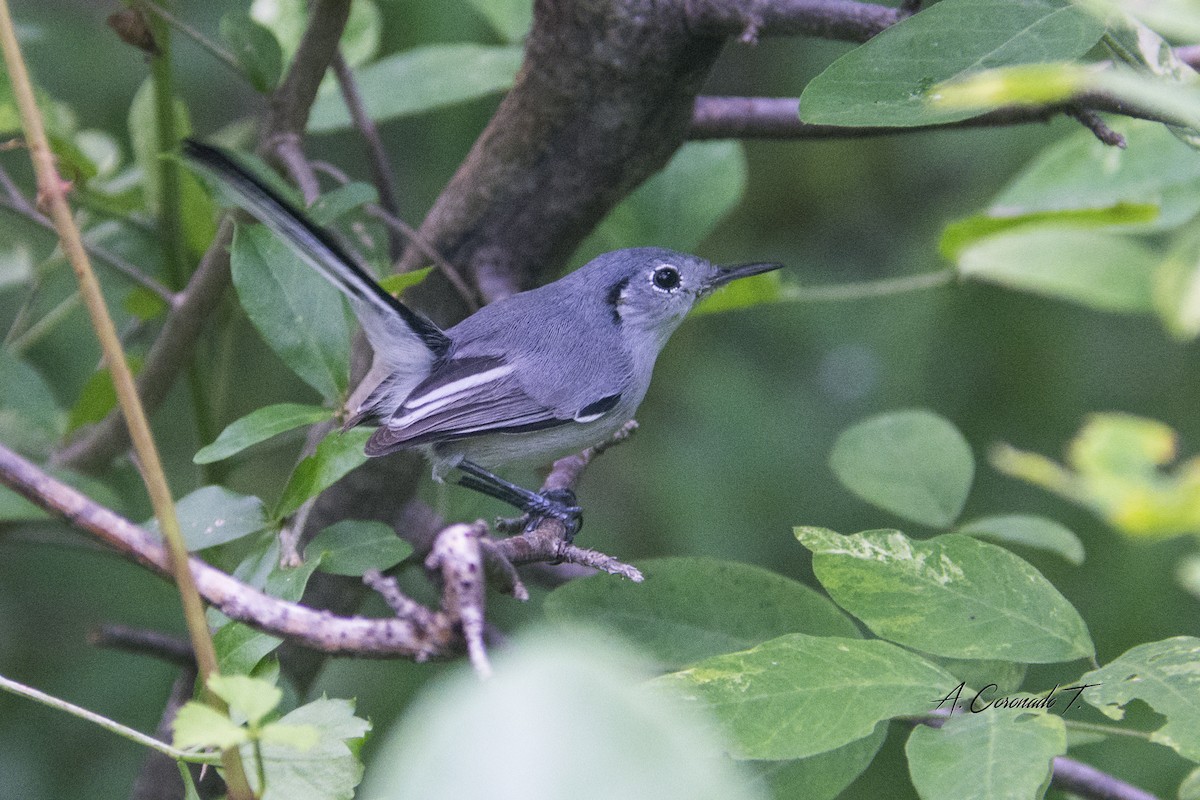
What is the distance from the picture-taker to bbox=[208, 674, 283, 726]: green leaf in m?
0.58

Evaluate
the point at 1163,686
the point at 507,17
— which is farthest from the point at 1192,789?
the point at 507,17

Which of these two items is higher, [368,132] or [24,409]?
[368,132]

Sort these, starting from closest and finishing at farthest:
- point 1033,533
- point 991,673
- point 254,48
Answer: point 991,673, point 1033,533, point 254,48

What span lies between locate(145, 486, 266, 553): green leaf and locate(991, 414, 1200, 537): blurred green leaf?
2.71 ft

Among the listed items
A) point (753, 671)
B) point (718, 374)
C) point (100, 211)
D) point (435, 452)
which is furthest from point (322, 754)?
point (718, 374)

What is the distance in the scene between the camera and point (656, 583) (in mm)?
1146

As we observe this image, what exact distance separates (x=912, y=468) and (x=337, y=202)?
0.78 m

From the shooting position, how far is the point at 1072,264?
→ 122cm

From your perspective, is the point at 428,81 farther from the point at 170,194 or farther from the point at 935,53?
the point at 935,53

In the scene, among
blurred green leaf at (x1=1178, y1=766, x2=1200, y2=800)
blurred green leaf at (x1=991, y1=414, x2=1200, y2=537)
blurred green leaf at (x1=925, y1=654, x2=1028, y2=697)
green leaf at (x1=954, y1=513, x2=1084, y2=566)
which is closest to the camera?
blurred green leaf at (x1=991, y1=414, x2=1200, y2=537)

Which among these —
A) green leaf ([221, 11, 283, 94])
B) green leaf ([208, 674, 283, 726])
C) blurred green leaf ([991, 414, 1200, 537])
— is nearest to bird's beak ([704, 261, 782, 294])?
green leaf ([221, 11, 283, 94])

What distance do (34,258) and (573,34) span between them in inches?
42.1

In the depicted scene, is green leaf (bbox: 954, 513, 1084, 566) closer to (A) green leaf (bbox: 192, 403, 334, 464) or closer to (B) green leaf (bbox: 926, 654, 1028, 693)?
(B) green leaf (bbox: 926, 654, 1028, 693)

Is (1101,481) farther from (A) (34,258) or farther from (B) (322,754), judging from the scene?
(A) (34,258)
